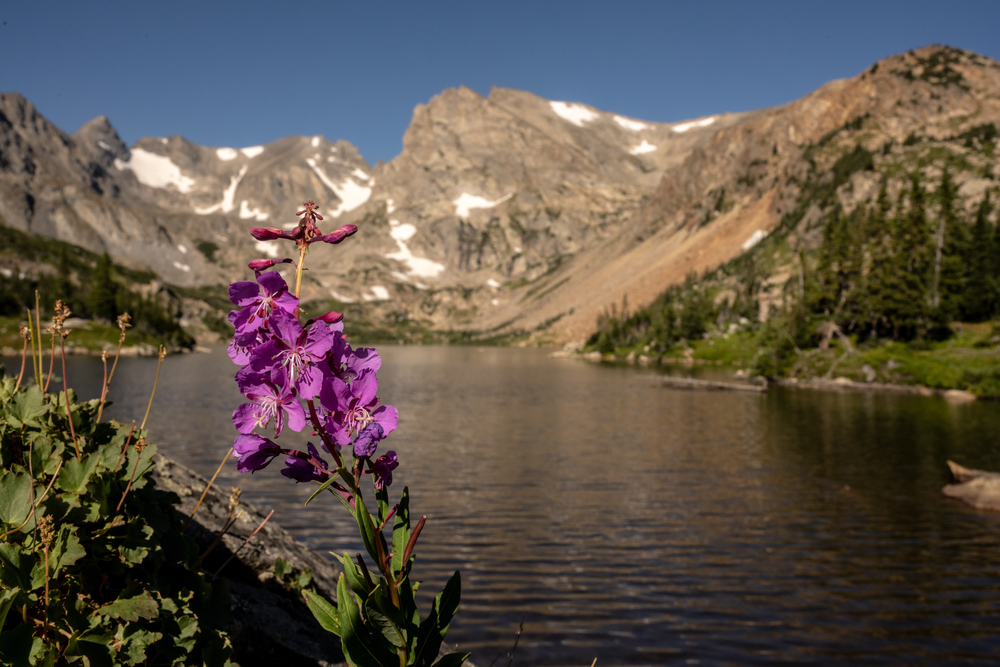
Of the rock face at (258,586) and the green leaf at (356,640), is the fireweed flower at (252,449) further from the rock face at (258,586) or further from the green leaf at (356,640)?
the rock face at (258,586)

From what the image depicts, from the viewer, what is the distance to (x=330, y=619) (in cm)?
213

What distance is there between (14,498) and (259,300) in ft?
6.09

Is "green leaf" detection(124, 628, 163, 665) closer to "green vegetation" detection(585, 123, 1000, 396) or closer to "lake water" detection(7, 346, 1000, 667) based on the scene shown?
"lake water" detection(7, 346, 1000, 667)

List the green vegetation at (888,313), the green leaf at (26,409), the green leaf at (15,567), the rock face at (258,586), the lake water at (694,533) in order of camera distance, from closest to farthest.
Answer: the green leaf at (15,567), the green leaf at (26,409), the rock face at (258,586), the lake water at (694,533), the green vegetation at (888,313)

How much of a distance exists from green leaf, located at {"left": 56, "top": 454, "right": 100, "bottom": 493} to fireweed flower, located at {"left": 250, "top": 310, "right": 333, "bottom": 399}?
1822mm

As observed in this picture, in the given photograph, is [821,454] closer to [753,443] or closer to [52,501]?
[753,443]

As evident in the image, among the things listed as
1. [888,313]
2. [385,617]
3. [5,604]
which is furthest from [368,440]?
[888,313]

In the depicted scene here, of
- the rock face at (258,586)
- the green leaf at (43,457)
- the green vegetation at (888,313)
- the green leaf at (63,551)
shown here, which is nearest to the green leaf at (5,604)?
the green leaf at (63,551)

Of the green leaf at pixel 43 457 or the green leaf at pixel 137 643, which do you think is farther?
the green leaf at pixel 43 457

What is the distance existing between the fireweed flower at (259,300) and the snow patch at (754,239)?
673ft

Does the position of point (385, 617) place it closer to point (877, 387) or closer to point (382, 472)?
point (382, 472)

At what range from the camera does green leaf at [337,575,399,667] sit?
78.6 inches

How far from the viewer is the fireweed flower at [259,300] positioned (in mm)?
1990

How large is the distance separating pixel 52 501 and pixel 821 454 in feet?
113
